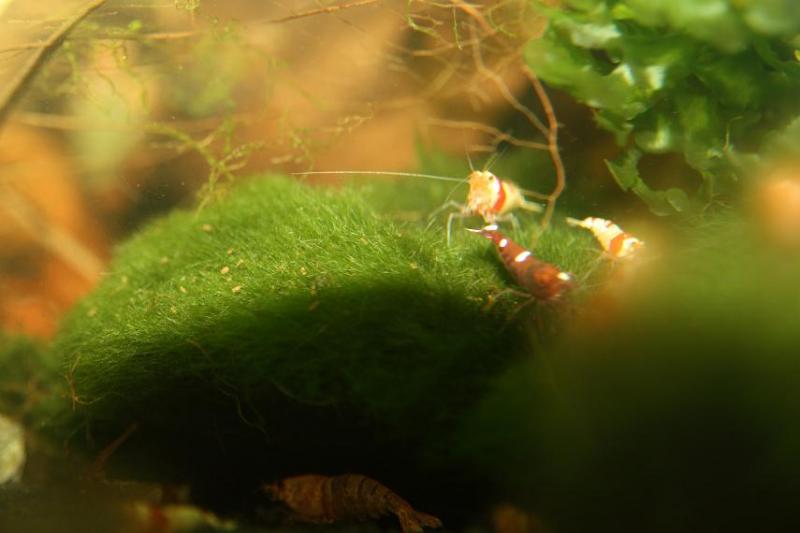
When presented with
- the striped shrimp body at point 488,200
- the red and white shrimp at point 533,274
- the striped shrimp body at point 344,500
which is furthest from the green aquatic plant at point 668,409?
the striped shrimp body at point 488,200

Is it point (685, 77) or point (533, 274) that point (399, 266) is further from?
point (685, 77)

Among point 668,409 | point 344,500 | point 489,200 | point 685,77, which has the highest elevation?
point 685,77

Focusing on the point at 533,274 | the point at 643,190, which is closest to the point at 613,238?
the point at 643,190

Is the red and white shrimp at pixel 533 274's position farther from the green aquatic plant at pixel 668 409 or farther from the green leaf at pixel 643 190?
→ the green leaf at pixel 643 190

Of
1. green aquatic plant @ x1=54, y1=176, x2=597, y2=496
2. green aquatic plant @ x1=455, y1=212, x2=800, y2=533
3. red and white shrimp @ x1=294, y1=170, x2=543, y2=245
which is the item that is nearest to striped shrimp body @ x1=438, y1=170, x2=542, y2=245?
red and white shrimp @ x1=294, y1=170, x2=543, y2=245

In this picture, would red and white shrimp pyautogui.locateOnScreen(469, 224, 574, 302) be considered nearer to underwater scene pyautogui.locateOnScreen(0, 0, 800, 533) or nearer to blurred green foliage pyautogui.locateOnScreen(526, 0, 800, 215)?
underwater scene pyautogui.locateOnScreen(0, 0, 800, 533)

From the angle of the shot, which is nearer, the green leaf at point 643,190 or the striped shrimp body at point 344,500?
the striped shrimp body at point 344,500
